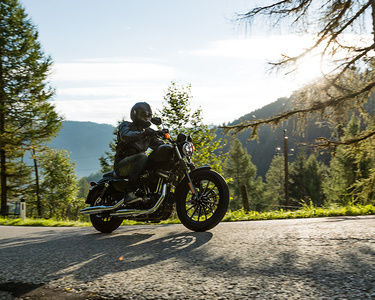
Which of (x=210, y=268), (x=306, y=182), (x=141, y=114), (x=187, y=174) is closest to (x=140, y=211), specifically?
(x=187, y=174)

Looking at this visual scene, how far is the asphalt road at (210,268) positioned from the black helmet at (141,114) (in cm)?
203

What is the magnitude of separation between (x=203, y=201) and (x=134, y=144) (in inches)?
56.8

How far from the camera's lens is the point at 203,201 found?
4398 millimetres

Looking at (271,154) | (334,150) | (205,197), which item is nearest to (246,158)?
(334,150)

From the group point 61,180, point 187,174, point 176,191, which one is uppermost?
point 61,180

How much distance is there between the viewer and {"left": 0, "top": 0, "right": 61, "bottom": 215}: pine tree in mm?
19016

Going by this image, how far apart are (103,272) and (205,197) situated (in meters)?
2.02

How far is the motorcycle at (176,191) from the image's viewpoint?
4.36 metres

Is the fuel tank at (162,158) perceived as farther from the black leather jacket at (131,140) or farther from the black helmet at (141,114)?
the black helmet at (141,114)

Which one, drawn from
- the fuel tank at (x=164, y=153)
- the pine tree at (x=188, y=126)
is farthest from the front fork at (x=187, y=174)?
the pine tree at (x=188, y=126)

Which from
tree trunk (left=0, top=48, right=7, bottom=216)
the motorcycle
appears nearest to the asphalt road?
the motorcycle

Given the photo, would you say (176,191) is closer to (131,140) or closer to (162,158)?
(162,158)

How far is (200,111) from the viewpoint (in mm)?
21750

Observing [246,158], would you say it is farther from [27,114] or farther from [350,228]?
[350,228]
